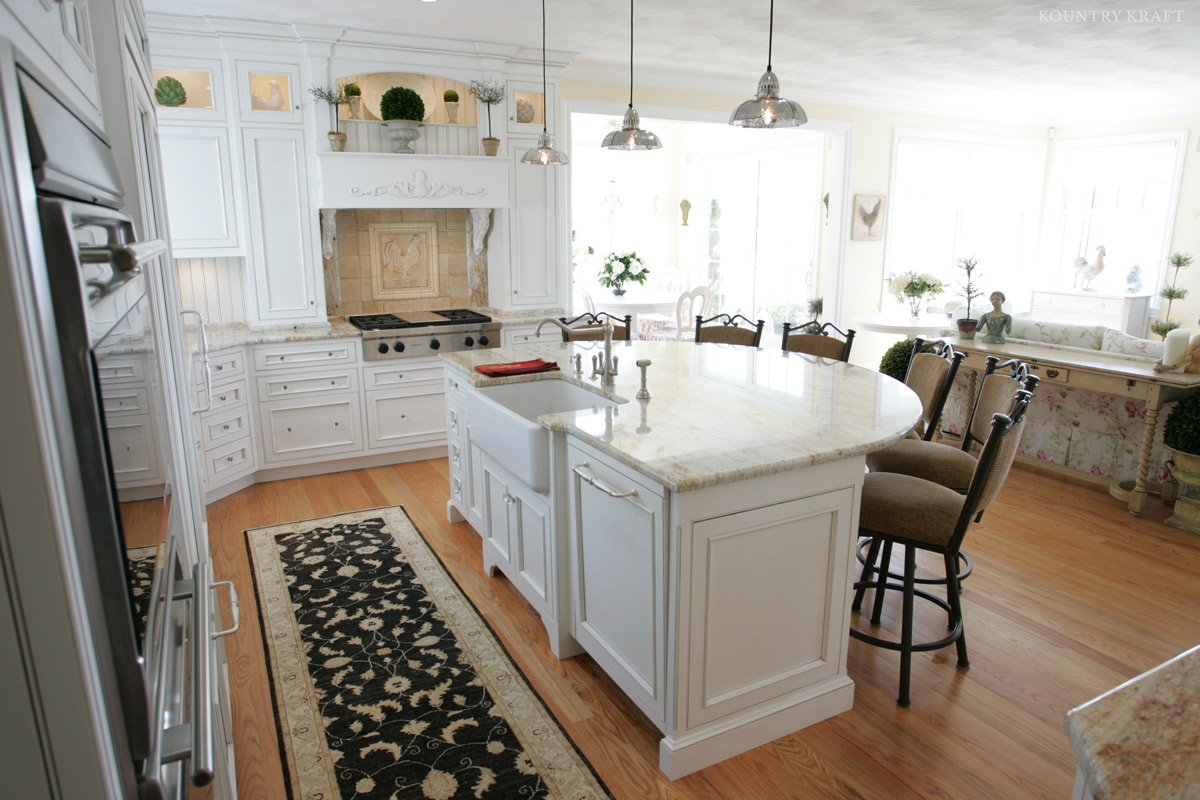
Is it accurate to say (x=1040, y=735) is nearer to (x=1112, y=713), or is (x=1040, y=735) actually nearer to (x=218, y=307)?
(x=1112, y=713)

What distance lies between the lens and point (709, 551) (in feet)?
6.83

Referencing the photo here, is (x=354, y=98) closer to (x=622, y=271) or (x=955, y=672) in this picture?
(x=622, y=271)

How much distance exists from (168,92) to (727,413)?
3842 mm

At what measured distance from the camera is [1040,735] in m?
2.40

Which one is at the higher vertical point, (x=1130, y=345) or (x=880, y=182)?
(x=880, y=182)

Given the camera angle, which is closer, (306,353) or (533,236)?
(306,353)

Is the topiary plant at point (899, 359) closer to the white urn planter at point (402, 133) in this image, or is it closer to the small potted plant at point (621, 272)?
the small potted plant at point (621, 272)

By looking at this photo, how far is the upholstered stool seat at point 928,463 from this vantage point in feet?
9.68

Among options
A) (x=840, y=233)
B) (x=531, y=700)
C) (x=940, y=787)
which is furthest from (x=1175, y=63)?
(x=531, y=700)

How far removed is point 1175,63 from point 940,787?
6098mm

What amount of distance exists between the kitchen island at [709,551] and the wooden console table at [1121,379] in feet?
7.27

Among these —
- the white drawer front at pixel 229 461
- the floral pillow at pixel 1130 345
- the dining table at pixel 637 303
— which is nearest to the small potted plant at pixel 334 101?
the white drawer front at pixel 229 461

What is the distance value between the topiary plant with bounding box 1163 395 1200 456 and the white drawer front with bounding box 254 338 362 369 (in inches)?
187

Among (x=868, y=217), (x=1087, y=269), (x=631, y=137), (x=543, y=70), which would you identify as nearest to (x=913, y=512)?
(x=631, y=137)
